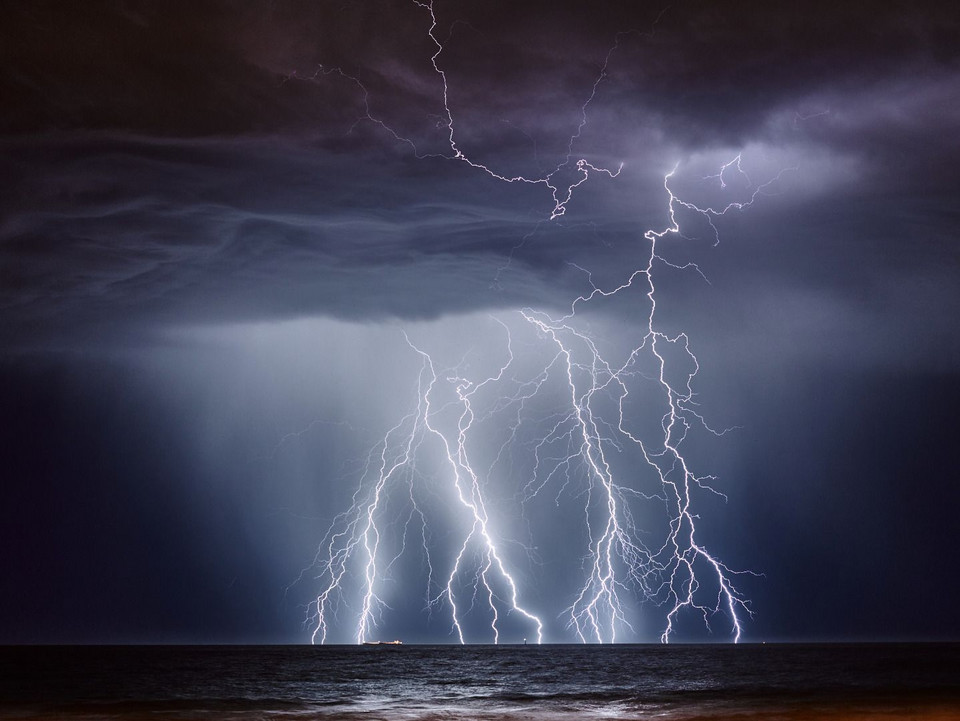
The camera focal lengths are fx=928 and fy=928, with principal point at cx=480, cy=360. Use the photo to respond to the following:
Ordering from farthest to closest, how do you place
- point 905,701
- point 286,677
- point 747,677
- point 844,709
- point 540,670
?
point 540,670
point 286,677
point 747,677
point 905,701
point 844,709

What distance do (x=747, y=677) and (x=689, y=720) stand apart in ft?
67.4

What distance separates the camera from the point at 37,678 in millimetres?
41000

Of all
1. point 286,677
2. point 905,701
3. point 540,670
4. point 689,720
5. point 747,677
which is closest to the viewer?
point 689,720

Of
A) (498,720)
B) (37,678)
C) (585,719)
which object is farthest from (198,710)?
(37,678)

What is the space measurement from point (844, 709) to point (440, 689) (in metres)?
13.8

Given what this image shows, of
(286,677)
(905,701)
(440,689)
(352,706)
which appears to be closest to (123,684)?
(286,677)

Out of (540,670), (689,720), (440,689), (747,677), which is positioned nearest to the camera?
(689,720)

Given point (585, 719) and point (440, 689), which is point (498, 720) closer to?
point (585, 719)

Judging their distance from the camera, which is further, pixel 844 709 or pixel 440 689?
pixel 440 689

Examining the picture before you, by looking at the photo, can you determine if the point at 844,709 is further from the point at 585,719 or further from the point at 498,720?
the point at 498,720

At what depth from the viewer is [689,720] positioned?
19266 mm

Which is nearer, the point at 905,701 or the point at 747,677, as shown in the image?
the point at 905,701

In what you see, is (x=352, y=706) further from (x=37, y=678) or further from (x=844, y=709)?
(x=37, y=678)

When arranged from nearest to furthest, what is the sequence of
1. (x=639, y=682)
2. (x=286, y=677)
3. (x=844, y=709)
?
1. (x=844, y=709)
2. (x=639, y=682)
3. (x=286, y=677)
